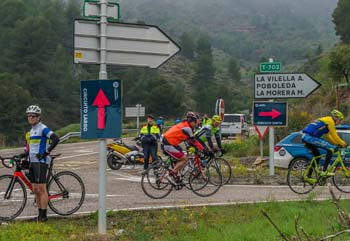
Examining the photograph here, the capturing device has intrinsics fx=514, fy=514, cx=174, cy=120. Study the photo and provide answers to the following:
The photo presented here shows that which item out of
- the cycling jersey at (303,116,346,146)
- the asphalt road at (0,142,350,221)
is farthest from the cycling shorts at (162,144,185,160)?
the cycling jersey at (303,116,346,146)

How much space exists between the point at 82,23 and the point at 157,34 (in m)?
1.02

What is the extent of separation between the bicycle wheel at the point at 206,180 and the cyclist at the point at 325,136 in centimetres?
210

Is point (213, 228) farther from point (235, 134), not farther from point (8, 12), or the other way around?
point (8, 12)

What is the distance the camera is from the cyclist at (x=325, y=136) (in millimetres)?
10781

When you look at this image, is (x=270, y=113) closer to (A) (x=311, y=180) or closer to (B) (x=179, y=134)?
(A) (x=311, y=180)

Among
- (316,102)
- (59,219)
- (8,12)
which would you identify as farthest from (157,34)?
(8,12)

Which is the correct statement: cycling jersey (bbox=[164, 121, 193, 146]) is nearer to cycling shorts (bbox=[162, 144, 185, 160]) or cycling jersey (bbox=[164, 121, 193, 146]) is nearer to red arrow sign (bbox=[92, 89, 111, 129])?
cycling shorts (bbox=[162, 144, 185, 160])

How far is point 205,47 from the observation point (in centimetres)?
12238

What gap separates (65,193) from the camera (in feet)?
28.7

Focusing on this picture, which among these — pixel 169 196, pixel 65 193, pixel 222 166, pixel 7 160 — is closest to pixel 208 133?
pixel 222 166

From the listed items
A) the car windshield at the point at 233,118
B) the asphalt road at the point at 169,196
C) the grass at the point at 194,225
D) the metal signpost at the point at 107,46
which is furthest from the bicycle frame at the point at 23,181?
the car windshield at the point at 233,118

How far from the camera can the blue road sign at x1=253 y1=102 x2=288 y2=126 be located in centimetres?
1453

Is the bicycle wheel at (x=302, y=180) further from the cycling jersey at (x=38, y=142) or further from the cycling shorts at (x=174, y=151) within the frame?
the cycling jersey at (x=38, y=142)

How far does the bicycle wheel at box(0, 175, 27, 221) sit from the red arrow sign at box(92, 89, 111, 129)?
239 centimetres
